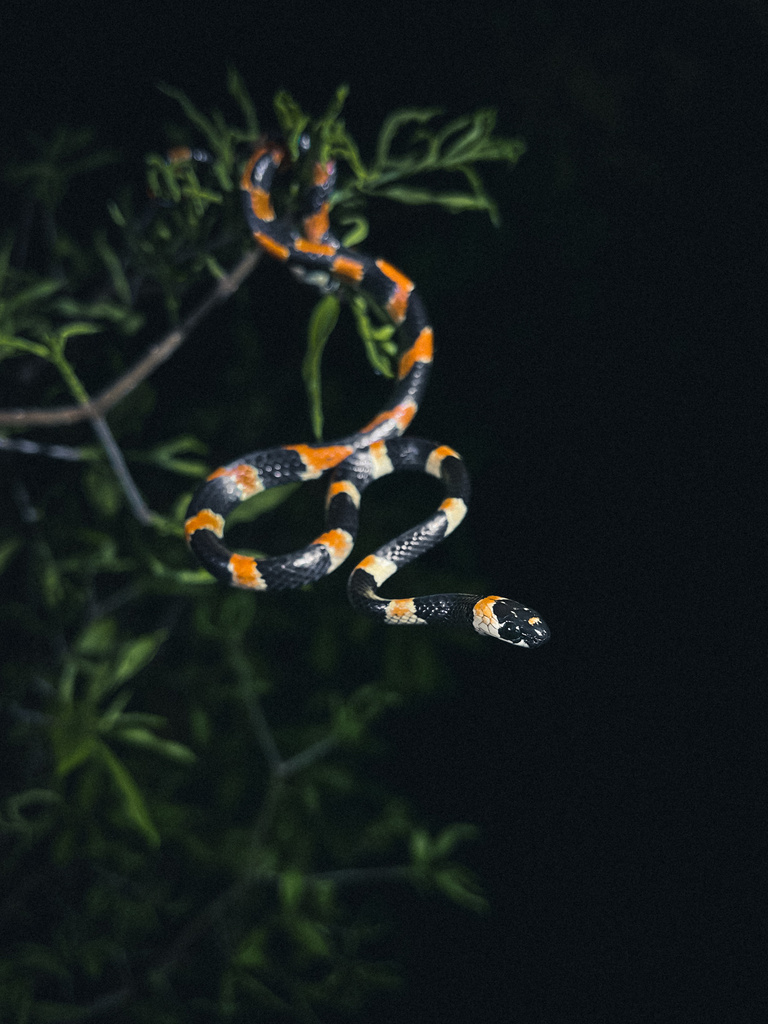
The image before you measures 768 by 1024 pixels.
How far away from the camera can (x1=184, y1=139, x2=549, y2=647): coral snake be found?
1101 mm

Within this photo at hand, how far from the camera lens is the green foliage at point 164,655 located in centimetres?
129

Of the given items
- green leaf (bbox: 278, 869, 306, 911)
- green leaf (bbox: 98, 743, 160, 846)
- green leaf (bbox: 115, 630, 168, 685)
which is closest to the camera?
green leaf (bbox: 98, 743, 160, 846)

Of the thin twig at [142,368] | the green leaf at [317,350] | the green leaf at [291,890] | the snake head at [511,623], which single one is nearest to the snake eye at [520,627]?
the snake head at [511,623]

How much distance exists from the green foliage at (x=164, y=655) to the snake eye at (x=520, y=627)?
450 millimetres

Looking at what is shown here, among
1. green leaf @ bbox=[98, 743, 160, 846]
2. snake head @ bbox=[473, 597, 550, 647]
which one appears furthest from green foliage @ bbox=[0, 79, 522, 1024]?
snake head @ bbox=[473, 597, 550, 647]

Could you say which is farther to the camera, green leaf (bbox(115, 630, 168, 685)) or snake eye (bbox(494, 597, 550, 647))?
green leaf (bbox(115, 630, 168, 685))

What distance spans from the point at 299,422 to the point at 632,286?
99 centimetres

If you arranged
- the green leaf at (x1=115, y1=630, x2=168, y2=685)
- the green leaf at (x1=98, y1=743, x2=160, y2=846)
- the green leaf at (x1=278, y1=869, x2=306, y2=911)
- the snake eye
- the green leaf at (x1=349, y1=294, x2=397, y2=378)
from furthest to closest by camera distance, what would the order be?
1. the green leaf at (x1=278, y1=869, x2=306, y2=911)
2. the green leaf at (x1=115, y1=630, x2=168, y2=685)
3. the green leaf at (x1=98, y1=743, x2=160, y2=846)
4. the green leaf at (x1=349, y1=294, x2=397, y2=378)
5. the snake eye

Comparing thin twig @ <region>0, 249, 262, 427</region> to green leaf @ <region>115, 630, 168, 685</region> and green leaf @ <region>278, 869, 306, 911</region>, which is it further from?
green leaf @ <region>278, 869, 306, 911</region>

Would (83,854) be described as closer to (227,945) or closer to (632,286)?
(227,945)

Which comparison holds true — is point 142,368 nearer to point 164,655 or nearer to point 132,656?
point 132,656

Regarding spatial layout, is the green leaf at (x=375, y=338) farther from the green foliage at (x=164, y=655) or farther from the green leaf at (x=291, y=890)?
the green leaf at (x=291, y=890)

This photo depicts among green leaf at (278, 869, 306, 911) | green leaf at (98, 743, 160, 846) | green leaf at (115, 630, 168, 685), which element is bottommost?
green leaf at (278, 869, 306, 911)

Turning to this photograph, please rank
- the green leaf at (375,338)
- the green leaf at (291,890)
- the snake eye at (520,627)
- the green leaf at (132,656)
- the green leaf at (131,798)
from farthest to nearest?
the green leaf at (291,890)
the green leaf at (132,656)
the green leaf at (131,798)
the green leaf at (375,338)
the snake eye at (520,627)
